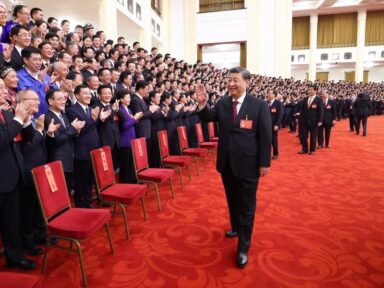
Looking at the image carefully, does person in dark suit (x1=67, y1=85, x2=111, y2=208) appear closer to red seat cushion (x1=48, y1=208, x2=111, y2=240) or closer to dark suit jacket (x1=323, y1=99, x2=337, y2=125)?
red seat cushion (x1=48, y1=208, x2=111, y2=240)

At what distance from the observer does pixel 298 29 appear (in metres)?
23.5

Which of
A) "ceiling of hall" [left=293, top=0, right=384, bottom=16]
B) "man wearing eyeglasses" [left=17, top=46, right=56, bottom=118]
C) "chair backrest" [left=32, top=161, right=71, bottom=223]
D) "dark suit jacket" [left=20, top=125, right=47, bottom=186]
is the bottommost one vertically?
"chair backrest" [left=32, top=161, right=71, bottom=223]

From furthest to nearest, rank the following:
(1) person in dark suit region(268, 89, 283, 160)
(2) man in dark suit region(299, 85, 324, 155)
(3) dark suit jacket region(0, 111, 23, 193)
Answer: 1. (2) man in dark suit region(299, 85, 324, 155)
2. (1) person in dark suit region(268, 89, 283, 160)
3. (3) dark suit jacket region(0, 111, 23, 193)

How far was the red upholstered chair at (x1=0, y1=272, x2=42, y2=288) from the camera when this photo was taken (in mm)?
1389

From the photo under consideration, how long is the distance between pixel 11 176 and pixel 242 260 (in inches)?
70.9

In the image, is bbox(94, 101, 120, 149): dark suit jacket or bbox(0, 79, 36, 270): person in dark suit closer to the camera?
bbox(0, 79, 36, 270): person in dark suit

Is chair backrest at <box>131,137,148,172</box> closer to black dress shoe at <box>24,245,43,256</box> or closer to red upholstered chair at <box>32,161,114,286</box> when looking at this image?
red upholstered chair at <box>32,161,114,286</box>

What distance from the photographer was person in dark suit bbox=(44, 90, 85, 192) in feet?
8.72

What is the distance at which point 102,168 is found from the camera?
9.32 ft

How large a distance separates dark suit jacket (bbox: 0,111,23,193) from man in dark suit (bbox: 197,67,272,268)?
60.0 inches

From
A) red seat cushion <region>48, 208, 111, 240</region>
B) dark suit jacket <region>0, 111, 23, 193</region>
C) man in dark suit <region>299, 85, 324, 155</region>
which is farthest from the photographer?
man in dark suit <region>299, 85, 324, 155</region>

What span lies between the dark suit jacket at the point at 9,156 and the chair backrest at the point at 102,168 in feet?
2.33

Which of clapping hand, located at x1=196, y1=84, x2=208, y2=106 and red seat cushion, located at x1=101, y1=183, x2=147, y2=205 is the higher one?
clapping hand, located at x1=196, y1=84, x2=208, y2=106

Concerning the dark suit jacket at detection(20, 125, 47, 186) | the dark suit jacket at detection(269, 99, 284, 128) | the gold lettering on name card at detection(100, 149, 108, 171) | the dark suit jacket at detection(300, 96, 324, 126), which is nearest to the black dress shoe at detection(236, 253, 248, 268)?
the gold lettering on name card at detection(100, 149, 108, 171)
